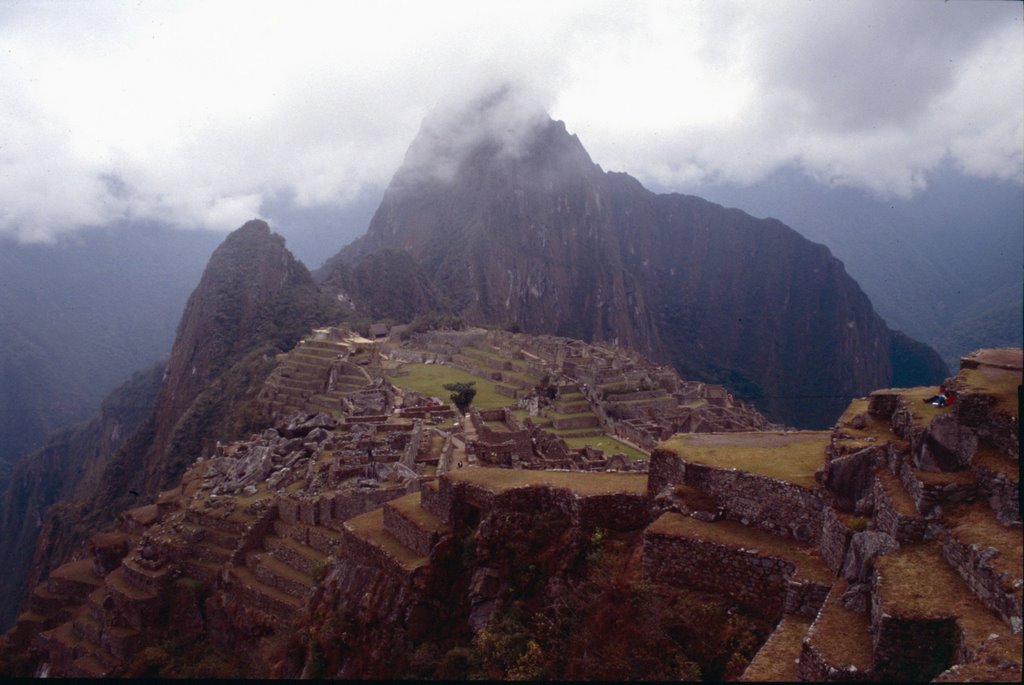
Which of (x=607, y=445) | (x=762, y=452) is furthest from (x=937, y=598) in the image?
(x=607, y=445)

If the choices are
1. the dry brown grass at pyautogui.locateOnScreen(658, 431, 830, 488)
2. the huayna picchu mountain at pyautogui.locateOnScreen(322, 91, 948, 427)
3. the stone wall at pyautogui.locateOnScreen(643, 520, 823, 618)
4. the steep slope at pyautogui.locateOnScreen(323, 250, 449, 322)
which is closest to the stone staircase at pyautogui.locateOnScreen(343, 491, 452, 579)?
the stone wall at pyautogui.locateOnScreen(643, 520, 823, 618)

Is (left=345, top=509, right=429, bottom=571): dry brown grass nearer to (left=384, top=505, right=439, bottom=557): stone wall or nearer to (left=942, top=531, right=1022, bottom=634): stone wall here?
(left=384, top=505, right=439, bottom=557): stone wall

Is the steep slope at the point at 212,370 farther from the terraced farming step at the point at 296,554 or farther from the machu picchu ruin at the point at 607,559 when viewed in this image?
the terraced farming step at the point at 296,554

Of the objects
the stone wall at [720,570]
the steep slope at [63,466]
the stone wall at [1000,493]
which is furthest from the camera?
the steep slope at [63,466]

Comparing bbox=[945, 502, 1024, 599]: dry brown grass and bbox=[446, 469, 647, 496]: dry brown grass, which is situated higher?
bbox=[945, 502, 1024, 599]: dry brown grass

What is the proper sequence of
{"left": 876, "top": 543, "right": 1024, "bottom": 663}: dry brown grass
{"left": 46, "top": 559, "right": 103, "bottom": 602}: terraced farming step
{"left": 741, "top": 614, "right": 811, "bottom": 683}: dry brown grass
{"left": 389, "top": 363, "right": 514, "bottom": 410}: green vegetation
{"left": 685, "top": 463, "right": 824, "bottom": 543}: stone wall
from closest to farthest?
{"left": 876, "top": 543, "right": 1024, "bottom": 663}: dry brown grass → {"left": 741, "top": 614, "right": 811, "bottom": 683}: dry brown grass → {"left": 685, "top": 463, "right": 824, "bottom": 543}: stone wall → {"left": 46, "top": 559, "right": 103, "bottom": 602}: terraced farming step → {"left": 389, "top": 363, "right": 514, "bottom": 410}: green vegetation

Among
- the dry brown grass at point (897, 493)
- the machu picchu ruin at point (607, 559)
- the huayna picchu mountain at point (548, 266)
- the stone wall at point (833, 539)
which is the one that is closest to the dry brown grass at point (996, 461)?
the machu picchu ruin at point (607, 559)

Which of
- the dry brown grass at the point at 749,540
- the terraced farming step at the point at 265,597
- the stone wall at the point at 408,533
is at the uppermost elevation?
the dry brown grass at the point at 749,540

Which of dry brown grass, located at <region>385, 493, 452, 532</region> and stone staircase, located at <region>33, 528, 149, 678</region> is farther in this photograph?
stone staircase, located at <region>33, 528, 149, 678</region>
